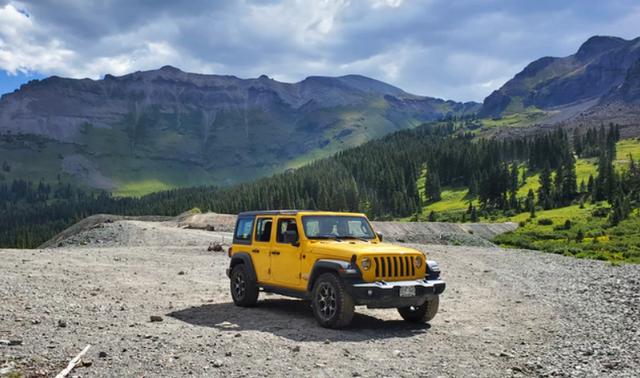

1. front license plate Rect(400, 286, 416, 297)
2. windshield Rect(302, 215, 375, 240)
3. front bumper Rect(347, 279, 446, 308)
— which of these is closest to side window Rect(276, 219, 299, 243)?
windshield Rect(302, 215, 375, 240)

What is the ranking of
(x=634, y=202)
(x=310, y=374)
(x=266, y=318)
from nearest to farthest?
(x=310, y=374), (x=266, y=318), (x=634, y=202)

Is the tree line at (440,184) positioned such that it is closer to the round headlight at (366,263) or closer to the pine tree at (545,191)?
the pine tree at (545,191)

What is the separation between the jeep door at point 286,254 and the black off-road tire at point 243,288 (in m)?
1.21

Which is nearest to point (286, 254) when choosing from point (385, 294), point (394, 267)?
point (394, 267)

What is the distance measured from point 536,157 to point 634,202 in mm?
68187

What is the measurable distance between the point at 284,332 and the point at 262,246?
418cm

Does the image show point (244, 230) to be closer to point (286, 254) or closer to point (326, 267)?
point (286, 254)

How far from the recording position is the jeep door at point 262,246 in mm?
16781

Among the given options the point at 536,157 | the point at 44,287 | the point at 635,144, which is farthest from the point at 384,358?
the point at 635,144

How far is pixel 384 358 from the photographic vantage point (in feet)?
36.1

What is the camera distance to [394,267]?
46.7 feet

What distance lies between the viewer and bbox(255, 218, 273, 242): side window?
55.9ft

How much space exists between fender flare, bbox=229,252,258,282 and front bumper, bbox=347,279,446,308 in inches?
185

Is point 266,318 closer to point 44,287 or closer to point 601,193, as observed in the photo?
point 44,287
